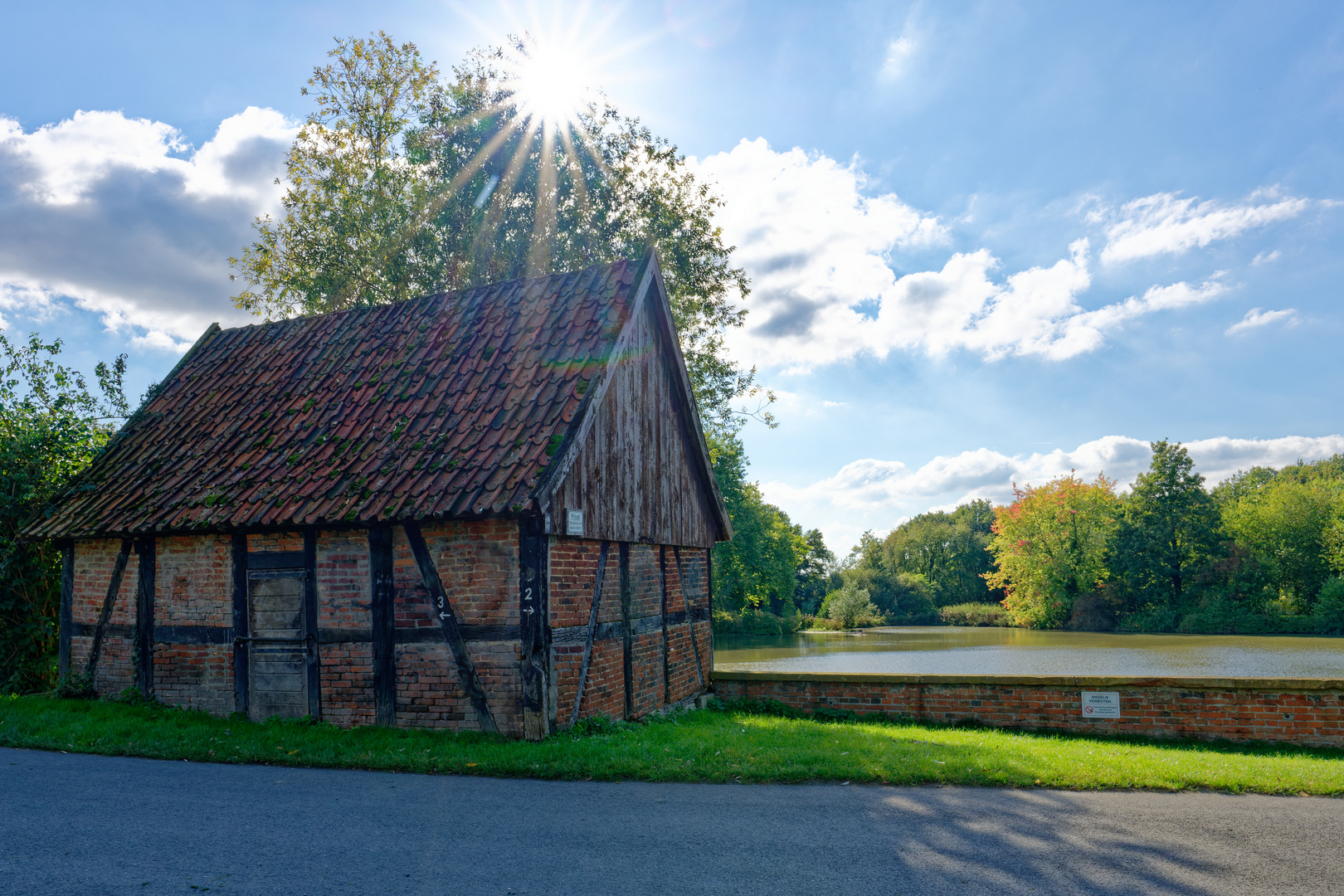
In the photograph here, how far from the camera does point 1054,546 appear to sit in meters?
53.3

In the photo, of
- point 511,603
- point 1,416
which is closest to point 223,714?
point 511,603

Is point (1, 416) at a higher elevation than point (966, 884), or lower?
higher

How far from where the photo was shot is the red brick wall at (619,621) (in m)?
9.09

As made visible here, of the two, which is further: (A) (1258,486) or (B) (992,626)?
(A) (1258,486)

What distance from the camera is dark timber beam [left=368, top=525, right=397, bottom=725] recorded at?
9.20 m

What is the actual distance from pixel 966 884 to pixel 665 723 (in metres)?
5.99

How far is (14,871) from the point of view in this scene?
5016 millimetres

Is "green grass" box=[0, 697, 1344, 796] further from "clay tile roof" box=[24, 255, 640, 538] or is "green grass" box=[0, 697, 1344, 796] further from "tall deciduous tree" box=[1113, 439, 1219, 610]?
"tall deciduous tree" box=[1113, 439, 1219, 610]

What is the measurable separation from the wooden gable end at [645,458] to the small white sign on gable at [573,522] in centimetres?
5

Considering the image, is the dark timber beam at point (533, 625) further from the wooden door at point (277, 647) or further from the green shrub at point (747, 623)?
the green shrub at point (747, 623)

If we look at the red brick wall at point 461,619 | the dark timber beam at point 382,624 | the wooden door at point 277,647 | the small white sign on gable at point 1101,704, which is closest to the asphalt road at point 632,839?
the red brick wall at point 461,619

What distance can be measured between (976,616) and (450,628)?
5946cm

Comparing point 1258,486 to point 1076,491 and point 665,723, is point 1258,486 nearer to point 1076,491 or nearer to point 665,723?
point 1076,491

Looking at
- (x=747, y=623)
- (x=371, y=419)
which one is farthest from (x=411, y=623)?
(x=747, y=623)
